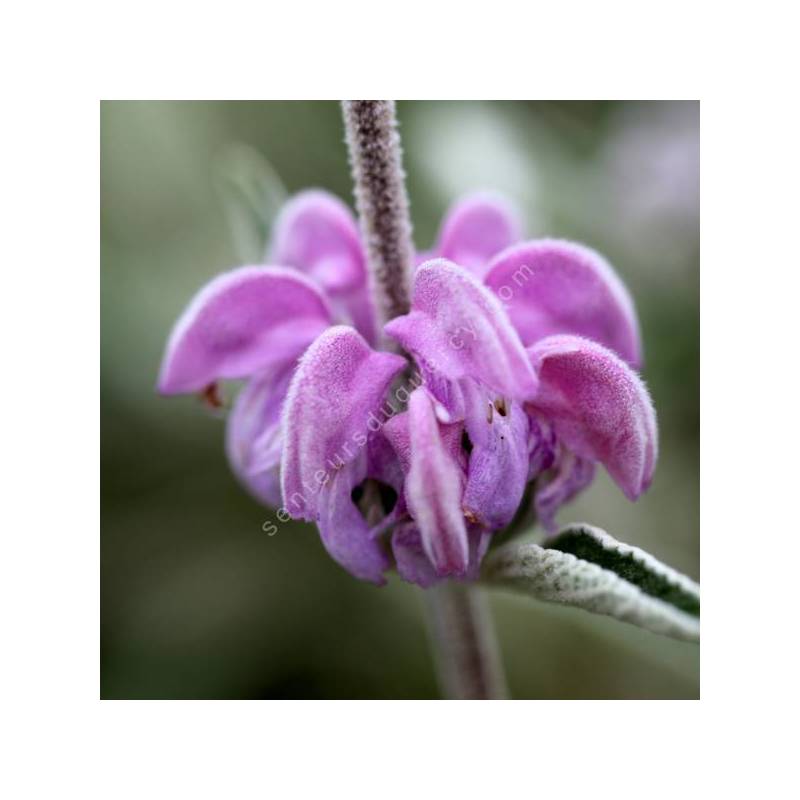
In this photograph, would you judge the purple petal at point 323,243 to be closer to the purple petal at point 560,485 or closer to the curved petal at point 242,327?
the curved petal at point 242,327

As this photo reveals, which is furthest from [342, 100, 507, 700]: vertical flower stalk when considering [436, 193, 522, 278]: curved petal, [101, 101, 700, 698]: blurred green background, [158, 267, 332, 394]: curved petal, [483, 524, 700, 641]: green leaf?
[101, 101, 700, 698]: blurred green background

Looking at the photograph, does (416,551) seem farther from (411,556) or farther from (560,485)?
(560,485)

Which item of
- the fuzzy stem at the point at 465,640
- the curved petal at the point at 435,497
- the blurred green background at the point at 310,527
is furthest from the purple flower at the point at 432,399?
the blurred green background at the point at 310,527

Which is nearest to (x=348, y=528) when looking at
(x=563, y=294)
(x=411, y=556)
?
(x=411, y=556)

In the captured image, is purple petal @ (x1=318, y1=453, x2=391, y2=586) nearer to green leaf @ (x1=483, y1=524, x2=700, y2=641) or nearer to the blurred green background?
green leaf @ (x1=483, y1=524, x2=700, y2=641)
